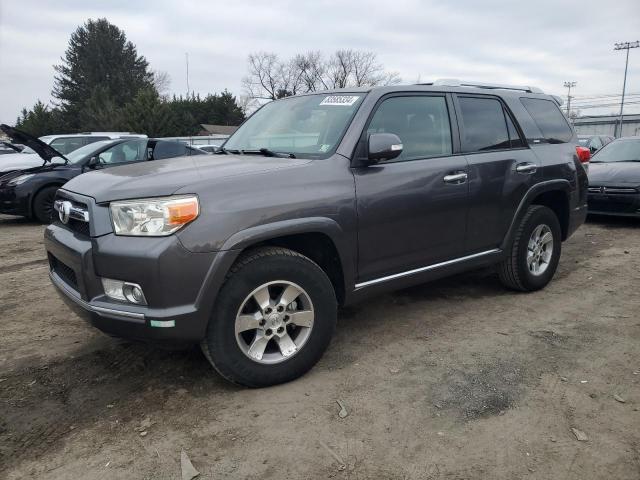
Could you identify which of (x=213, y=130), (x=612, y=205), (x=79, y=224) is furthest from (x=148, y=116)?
(x=79, y=224)

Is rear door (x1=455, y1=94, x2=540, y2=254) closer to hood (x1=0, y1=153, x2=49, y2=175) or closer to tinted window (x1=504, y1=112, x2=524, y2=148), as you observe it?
tinted window (x1=504, y1=112, x2=524, y2=148)

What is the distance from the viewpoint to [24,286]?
17.5 feet

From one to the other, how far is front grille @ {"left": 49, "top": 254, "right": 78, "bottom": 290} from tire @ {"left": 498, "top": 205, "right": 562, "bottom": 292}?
3.49 meters

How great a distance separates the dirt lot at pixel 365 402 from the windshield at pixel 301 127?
57.1 inches

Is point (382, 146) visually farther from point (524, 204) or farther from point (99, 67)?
point (99, 67)

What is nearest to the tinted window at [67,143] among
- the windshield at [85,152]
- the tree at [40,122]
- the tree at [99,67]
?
the windshield at [85,152]

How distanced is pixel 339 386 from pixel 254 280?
0.86 metres

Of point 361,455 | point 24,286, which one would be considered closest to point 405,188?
point 361,455

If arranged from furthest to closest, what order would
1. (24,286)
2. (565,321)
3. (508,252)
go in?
1. (24,286)
2. (508,252)
3. (565,321)

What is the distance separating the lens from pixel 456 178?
392 centimetres

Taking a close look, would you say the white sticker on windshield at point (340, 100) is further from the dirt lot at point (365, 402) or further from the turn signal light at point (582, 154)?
the turn signal light at point (582, 154)

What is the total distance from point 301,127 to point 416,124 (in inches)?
34.3

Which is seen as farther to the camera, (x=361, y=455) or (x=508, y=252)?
(x=508, y=252)

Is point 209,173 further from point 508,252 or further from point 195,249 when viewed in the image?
point 508,252
